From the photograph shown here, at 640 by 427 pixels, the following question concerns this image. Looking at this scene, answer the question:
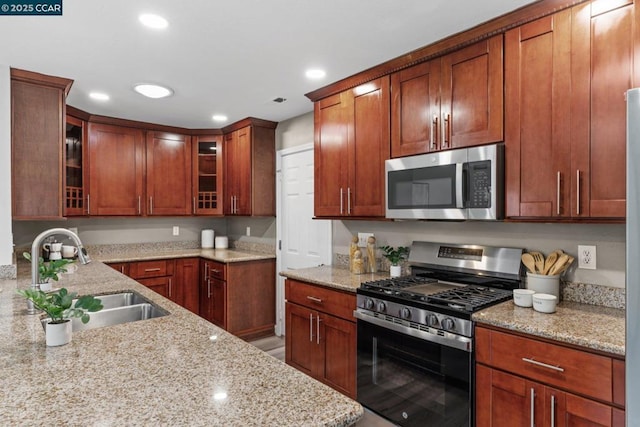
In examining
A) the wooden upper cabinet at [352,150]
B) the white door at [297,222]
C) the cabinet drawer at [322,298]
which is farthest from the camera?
the white door at [297,222]

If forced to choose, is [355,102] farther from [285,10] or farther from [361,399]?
[361,399]

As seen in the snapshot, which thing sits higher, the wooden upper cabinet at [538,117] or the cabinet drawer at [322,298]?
the wooden upper cabinet at [538,117]

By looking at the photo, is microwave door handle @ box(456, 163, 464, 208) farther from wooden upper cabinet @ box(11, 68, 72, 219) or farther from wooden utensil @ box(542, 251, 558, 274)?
wooden upper cabinet @ box(11, 68, 72, 219)

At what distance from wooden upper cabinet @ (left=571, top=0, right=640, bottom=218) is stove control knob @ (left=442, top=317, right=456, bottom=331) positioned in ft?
2.54

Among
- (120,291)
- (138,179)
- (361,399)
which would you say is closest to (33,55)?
(120,291)

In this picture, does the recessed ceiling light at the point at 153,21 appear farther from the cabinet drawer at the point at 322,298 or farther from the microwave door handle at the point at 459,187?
the cabinet drawer at the point at 322,298

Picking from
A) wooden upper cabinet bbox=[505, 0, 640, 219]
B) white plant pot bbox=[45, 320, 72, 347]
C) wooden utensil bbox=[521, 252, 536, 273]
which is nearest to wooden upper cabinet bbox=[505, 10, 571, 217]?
wooden upper cabinet bbox=[505, 0, 640, 219]

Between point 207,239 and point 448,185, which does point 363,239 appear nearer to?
point 448,185

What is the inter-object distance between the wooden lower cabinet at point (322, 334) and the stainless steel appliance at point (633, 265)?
1461mm

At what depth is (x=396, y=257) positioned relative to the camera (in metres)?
2.74

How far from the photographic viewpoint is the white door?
3695 mm

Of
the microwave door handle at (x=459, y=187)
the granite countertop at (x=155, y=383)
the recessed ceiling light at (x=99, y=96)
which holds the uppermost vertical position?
the recessed ceiling light at (x=99, y=96)

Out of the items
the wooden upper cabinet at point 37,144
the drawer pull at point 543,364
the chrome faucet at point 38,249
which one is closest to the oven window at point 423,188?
the drawer pull at point 543,364

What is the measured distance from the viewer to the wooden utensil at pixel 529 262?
2069mm
